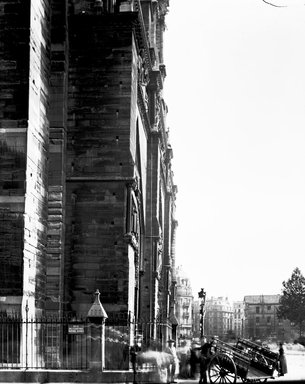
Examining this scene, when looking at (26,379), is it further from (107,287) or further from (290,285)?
(290,285)

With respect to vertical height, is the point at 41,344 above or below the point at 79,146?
below

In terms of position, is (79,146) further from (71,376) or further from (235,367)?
(235,367)

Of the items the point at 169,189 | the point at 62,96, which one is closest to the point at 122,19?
the point at 62,96

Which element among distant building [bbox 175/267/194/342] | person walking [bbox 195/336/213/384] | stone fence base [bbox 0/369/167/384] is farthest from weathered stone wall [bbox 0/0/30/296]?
distant building [bbox 175/267/194/342]

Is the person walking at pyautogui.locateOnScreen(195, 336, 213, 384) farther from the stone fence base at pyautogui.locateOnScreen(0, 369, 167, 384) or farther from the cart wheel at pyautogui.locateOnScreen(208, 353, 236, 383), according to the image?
the stone fence base at pyautogui.locateOnScreen(0, 369, 167, 384)

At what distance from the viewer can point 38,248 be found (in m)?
24.4

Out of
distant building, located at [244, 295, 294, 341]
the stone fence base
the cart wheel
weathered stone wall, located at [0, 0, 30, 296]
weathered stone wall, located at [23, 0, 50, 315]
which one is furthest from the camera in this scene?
distant building, located at [244, 295, 294, 341]

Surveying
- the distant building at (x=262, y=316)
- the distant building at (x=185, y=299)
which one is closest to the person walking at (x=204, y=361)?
the distant building at (x=185, y=299)

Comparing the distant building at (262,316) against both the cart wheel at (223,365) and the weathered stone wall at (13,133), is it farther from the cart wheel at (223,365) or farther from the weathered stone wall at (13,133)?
the cart wheel at (223,365)

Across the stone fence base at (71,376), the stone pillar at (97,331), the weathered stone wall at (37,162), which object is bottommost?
the stone fence base at (71,376)

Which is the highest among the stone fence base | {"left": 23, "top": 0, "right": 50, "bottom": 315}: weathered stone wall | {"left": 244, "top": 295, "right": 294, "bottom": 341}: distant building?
{"left": 23, "top": 0, "right": 50, "bottom": 315}: weathered stone wall

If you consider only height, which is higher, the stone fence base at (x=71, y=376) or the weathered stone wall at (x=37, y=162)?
the weathered stone wall at (x=37, y=162)

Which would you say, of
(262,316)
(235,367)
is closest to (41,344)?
(235,367)

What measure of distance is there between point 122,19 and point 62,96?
353 centimetres
